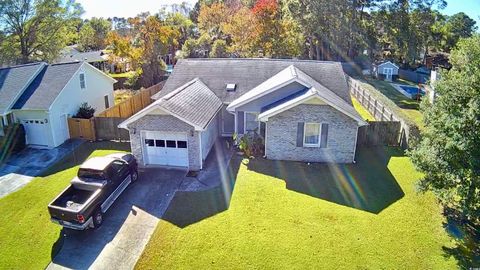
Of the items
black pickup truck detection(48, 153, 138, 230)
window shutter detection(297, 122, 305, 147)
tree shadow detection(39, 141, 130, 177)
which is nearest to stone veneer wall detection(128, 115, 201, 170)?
black pickup truck detection(48, 153, 138, 230)

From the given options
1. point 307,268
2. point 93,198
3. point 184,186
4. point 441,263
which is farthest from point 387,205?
point 93,198

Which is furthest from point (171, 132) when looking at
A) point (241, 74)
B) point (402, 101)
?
point (402, 101)

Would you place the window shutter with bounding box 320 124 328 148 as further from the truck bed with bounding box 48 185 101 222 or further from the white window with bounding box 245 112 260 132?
the truck bed with bounding box 48 185 101 222

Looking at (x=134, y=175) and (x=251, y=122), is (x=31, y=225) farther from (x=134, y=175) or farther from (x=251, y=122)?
(x=251, y=122)

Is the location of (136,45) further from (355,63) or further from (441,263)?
(441,263)

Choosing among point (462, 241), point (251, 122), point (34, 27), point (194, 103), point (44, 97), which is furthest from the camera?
point (34, 27)

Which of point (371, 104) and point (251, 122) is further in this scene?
point (371, 104)
